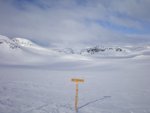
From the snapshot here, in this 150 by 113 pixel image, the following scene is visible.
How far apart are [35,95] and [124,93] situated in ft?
20.3

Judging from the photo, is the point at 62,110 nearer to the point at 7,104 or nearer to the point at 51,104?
the point at 51,104

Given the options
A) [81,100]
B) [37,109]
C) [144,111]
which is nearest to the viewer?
[37,109]

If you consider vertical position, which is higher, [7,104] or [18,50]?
[18,50]

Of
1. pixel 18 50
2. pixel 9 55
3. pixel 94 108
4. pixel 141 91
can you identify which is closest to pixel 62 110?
pixel 94 108

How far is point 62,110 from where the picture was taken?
8414 millimetres

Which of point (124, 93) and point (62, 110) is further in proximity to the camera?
point (124, 93)

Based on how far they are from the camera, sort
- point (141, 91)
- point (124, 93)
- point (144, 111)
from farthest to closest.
Result: point (141, 91) → point (124, 93) → point (144, 111)

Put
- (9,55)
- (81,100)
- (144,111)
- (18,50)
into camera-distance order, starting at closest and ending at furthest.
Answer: (144,111)
(81,100)
(9,55)
(18,50)

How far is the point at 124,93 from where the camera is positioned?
1259 cm

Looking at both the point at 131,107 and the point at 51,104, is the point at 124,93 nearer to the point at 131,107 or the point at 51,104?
the point at 131,107

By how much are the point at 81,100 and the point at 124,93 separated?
375 cm

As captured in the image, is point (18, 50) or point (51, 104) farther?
point (18, 50)

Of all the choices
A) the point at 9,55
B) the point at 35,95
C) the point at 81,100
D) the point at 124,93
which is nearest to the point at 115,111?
the point at 81,100

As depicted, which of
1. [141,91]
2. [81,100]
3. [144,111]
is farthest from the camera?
[141,91]
